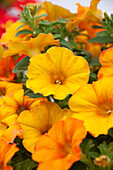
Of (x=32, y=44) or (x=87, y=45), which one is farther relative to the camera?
(x=87, y=45)

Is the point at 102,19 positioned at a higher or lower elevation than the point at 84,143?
higher

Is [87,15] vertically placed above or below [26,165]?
above

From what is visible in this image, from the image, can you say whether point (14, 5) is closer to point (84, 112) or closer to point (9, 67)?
point (9, 67)

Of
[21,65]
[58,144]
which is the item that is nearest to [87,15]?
[21,65]

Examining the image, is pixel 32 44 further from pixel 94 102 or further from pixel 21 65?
pixel 94 102

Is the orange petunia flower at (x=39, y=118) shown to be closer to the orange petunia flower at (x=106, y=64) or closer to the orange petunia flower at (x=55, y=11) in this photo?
the orange petunia flower at (x=106, y=64)

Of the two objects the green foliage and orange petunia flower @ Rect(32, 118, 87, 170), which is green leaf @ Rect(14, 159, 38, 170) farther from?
the green foliage

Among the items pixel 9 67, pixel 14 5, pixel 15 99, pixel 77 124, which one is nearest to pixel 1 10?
pixel 14 5
